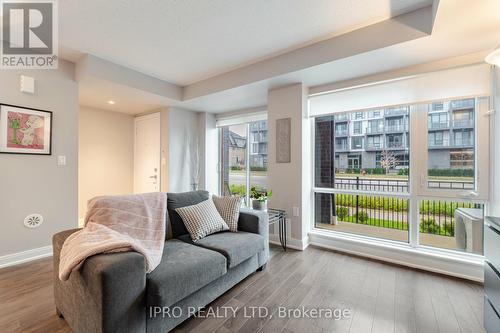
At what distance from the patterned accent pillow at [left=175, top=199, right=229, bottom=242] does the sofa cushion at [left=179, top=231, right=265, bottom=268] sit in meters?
0.06

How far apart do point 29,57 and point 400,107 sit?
4.41 m

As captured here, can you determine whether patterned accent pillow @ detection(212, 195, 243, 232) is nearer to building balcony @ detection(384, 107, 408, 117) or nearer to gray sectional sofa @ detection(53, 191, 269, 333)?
gray sectional sofa @ detection(53, 191, 269, 333)

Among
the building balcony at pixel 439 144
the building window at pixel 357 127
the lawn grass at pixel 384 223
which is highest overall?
the building window at pixel 357 127

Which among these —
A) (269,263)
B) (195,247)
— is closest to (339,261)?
(269,263)

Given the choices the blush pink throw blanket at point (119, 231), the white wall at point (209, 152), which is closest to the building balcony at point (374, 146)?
the blush pink throw blanket at point (119, 231)

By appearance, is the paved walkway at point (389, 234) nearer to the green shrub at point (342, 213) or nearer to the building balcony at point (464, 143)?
the green shrub at point (342, 213)

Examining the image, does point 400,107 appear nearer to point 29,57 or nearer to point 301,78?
point 301,78

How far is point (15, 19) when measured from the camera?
84.2 inches

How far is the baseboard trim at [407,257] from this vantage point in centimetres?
222

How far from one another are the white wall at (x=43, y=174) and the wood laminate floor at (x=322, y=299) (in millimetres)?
400

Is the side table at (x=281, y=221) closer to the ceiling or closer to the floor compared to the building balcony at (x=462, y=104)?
closer to the floor

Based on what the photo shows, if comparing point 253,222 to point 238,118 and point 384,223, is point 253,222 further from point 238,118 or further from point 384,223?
point 238,118

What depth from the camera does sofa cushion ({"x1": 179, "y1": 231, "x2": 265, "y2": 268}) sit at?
6.21ft
